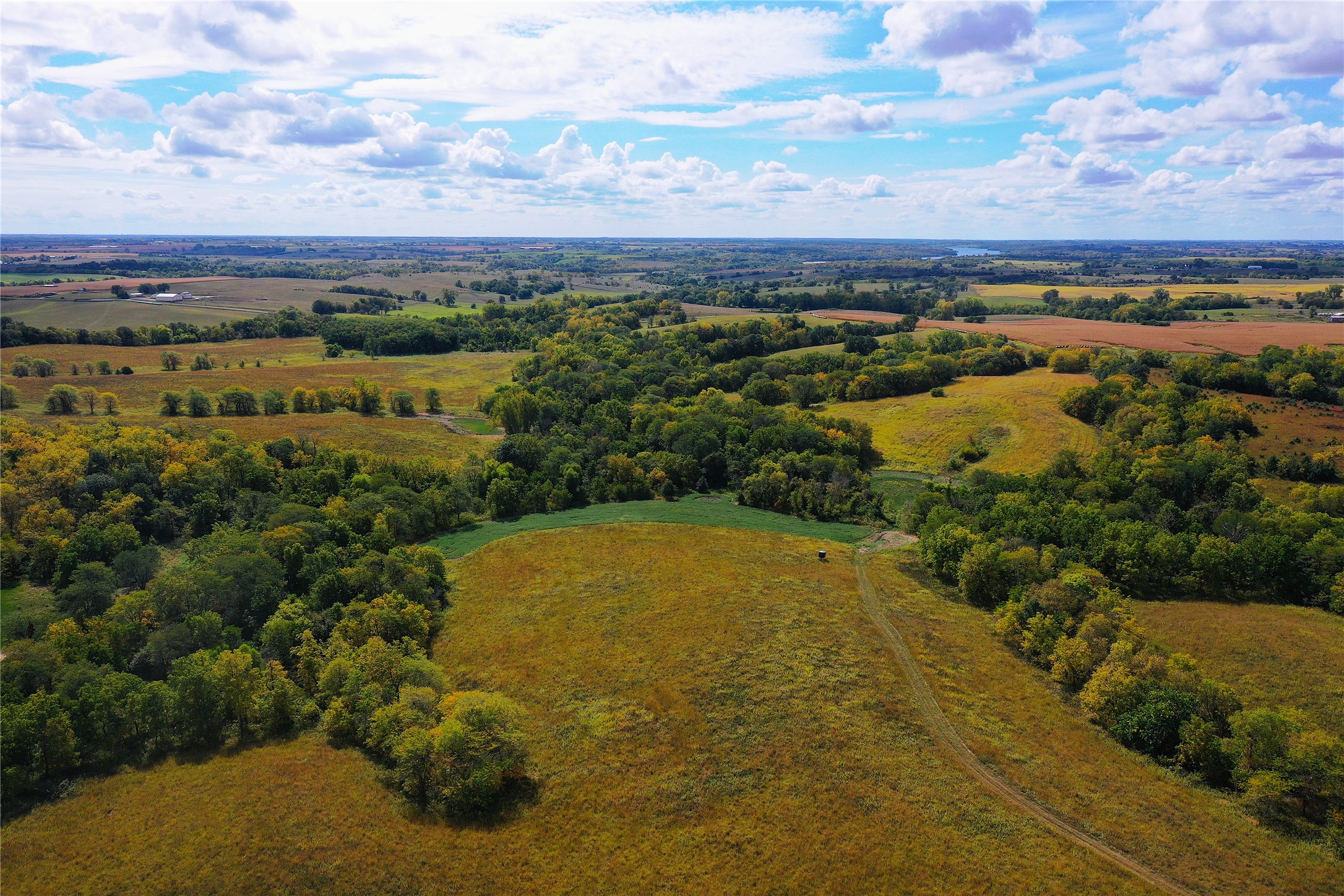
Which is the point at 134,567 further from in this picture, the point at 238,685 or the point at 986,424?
the point at 986,424

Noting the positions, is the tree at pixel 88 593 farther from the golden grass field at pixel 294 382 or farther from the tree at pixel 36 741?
the golden grass field at pixel 294 382

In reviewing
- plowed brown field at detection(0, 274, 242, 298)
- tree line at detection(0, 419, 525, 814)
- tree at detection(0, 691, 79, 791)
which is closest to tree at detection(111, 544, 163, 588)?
tree line at detection(0, 419, 525, 814)

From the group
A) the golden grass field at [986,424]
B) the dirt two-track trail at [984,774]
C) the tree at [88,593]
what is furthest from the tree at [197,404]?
the dirt two-track trail at [984,774]

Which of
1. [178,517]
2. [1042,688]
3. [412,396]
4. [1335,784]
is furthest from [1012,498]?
[412,396]

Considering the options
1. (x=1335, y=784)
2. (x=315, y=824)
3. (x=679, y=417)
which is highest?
(x=679, y=417)

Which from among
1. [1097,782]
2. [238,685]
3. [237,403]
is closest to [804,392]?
[1097,782]

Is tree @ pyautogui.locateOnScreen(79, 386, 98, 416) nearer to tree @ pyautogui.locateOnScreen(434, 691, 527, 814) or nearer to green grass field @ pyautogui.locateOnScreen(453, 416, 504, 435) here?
green grass field @ pyautogui.locateOnScreen(453, 416, 504, 435)

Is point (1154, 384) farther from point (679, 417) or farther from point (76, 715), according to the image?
point (76, 715)
